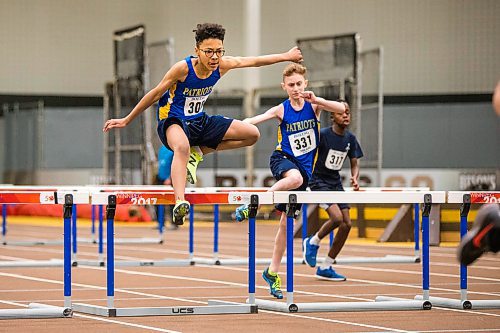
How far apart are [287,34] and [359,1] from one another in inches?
83.9

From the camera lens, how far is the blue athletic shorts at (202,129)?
826 centimetres

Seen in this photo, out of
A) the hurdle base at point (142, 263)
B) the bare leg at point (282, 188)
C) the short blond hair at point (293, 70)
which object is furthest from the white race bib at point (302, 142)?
the hurdle base at point (142, 263)

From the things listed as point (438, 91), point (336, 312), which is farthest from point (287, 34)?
point (336, 312)

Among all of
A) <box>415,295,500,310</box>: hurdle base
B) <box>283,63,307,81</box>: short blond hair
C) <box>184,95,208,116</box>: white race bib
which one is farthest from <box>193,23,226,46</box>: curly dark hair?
<box>415,295,500,310</box>: hurdle base

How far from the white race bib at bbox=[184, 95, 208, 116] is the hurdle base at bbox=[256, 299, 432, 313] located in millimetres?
1743

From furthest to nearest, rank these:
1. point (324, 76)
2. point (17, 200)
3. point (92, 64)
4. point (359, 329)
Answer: point (92, 64), point (324, 76), point (17, 200), point (359, 329)

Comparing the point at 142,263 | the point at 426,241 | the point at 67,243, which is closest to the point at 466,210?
the point at 426,241

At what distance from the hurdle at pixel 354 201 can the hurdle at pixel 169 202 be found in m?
0.23

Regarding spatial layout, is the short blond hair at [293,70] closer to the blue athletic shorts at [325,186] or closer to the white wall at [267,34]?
Result: the blue athletic shorts at [325,186]

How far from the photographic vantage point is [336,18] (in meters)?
26.6

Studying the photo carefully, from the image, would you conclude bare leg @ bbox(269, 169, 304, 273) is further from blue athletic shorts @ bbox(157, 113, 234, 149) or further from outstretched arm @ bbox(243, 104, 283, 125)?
blue athletic shorts @ bbox(157, 113, 234, 149)

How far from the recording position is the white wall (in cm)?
2570

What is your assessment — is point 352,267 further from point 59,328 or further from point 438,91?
point 438,91

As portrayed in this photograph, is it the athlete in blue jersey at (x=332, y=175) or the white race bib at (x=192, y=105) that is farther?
the athlete in blue jersey at (x=332, y=175)
